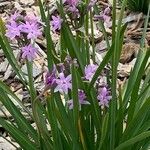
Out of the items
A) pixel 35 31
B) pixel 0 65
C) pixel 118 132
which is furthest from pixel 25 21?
pixel 0 65

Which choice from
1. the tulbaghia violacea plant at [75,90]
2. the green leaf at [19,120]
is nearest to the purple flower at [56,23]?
the tulbaghia violacea plant at [75,90]

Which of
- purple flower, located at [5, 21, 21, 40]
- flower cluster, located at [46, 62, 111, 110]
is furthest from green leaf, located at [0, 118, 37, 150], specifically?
purple flower, located at [5, 21, 21, 40]

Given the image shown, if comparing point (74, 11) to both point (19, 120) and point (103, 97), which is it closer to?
point (103, 97)

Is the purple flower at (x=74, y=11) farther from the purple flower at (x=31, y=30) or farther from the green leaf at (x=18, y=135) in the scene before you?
the green leaf at (x=18, y=135)

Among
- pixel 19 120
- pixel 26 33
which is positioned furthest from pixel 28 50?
pixel 19 120

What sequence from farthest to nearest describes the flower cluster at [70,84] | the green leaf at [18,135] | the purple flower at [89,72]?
the green leaf at [18,135]
the purple flower at [89,72]
the flower cluster at [70,84]

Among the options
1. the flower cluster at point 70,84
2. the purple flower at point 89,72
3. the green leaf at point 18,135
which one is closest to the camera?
the flower cluster at point 70,84

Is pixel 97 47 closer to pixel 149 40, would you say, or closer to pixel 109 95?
pixel 149 40

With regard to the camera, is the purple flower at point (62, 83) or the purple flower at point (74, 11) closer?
the purple flower at point (62, 83)

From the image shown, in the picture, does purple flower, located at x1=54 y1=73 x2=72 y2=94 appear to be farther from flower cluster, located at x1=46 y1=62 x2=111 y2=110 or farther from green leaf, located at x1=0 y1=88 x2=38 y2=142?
green leaf, located at x1=0 y1=88 x2=38 y2=142
